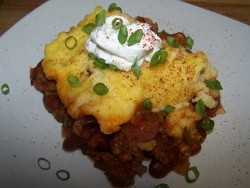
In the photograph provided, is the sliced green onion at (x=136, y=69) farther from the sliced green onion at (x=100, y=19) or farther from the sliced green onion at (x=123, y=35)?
the sliced green onion at (x=100, y=19)

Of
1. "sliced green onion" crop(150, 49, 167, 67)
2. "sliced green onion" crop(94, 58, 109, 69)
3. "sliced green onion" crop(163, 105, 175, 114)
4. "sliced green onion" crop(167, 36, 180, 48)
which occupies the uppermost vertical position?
"sliced green onion" crop(167, 36, 180, 48)

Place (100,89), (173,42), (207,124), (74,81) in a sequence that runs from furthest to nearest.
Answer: (173,42)
(207,124)
(74,81)
(100,89)

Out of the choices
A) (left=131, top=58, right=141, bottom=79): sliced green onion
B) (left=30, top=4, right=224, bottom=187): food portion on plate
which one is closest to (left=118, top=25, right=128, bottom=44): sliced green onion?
(left=30, top=4, right=224, bottom=187): food portion on plate

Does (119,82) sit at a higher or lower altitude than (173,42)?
lower

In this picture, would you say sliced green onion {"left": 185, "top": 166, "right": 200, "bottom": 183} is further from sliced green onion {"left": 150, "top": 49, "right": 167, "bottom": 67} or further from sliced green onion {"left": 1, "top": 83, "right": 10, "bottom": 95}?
sliced green onion {"left": 1, "top": 83, "right": 10, "bottom": 95}

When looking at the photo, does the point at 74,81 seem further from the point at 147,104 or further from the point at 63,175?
the point at 63,175

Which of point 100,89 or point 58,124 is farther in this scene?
point 58,124

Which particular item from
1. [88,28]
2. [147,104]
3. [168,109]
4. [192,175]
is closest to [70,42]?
[88,28]

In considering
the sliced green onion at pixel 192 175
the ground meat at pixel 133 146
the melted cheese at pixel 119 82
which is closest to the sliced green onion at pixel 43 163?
the ground meat at pixel 133 146
